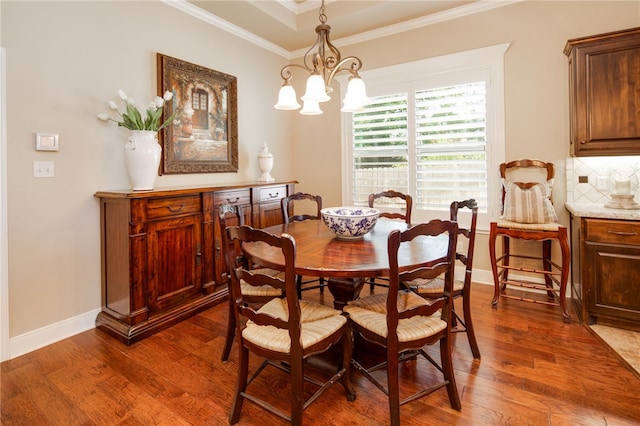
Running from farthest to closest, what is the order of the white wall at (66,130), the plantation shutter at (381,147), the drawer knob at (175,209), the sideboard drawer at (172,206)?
the plantation shutter at (381,147) → the drawer knob at (175,209) → the sideboard drawer at (172,206) → the white wall at (66,130)

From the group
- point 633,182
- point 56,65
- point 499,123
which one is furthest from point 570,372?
point 56,65

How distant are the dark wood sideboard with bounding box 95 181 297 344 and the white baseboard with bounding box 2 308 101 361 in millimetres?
89

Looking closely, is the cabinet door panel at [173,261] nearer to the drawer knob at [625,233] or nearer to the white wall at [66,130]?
the white wall at [66,130]

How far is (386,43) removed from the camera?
13.1ft

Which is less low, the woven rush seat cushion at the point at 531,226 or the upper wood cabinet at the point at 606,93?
the upper wood cabinet at the point at 606,93

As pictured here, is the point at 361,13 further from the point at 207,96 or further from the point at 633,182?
the point at 633,182

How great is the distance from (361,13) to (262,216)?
240 centimetres

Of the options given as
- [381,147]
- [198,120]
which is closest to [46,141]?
[198,120]

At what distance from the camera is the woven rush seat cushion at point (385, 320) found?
1607 millimetres

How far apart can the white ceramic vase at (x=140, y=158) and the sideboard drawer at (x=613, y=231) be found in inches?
133

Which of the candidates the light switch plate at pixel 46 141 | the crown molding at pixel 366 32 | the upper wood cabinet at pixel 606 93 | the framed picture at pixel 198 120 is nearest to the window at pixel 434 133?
the crown molding at pixel 366 32

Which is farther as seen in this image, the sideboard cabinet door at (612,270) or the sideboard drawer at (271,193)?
the sideboard drawer at (271,193)

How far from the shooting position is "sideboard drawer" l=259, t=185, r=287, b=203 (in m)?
3.71

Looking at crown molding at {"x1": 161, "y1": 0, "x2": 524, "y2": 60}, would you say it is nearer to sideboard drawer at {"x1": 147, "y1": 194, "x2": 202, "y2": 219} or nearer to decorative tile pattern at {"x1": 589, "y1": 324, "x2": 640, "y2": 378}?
sideboard drawer at {"x1": 147, "y1": 194, "x2": 202, "y2": 219}
